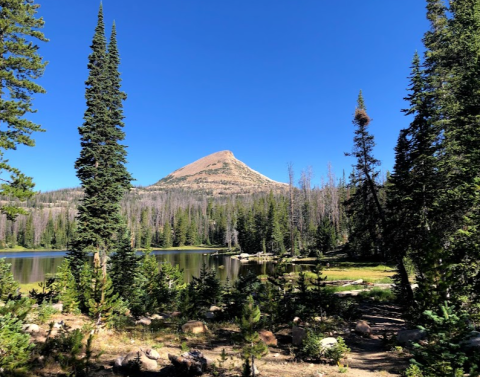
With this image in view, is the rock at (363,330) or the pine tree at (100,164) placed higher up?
the pine tree at (100,164)

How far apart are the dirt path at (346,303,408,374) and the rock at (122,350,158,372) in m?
6.23

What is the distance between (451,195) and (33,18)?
2219 cm

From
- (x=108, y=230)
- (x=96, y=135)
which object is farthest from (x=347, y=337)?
(x=96, y=135)

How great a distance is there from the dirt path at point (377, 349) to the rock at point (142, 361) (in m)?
6.23

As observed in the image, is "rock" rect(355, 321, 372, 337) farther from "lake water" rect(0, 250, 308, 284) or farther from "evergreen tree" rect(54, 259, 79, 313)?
"evergreen tree" rect(54, 259, 79, 313)

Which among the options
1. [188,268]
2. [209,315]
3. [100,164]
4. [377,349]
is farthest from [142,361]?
[188,268]

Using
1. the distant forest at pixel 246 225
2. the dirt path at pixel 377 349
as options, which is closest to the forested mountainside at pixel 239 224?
the distant forest at pixel 246 225

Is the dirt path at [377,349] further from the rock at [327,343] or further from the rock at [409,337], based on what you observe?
the rock at [327,343]

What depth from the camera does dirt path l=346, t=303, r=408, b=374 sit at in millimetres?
8606

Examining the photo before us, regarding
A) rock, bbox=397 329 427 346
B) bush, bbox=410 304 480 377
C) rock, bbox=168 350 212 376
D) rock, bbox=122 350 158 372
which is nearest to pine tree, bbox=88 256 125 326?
rock, bbox=122 350 158 372

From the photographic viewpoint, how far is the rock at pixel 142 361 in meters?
8.24

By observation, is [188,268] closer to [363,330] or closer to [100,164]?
[100,164]

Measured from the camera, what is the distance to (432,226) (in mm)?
14508

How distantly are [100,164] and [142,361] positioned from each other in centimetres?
1714
